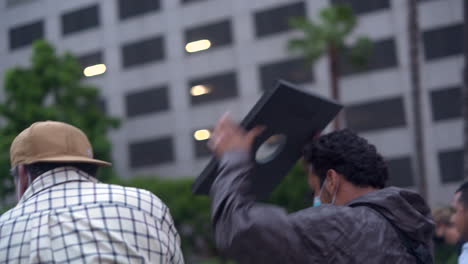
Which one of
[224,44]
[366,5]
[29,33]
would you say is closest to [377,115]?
[366,5]

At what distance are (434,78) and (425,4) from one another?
379 cm

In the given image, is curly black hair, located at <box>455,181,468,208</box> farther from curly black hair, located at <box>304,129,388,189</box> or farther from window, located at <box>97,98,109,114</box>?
window, located at <box>97,98,109,114</box>

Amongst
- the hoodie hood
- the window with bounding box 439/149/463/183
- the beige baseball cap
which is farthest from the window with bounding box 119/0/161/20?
the hoodie hood

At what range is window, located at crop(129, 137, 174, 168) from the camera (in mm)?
38094

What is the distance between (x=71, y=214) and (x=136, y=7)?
127ft

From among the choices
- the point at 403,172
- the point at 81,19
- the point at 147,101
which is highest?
the point at 81,19

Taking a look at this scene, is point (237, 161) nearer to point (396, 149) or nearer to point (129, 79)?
point (396, 149)

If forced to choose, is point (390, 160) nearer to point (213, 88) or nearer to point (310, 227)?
point (213, 88)

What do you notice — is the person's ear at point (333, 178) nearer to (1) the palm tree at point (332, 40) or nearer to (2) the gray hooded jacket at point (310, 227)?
(2) the gray hooded jacket at point (310, 227)

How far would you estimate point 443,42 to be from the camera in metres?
33.0

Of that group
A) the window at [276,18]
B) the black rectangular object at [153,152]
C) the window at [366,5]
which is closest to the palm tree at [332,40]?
the window at [366,5]

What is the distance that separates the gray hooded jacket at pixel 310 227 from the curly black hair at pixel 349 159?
0.43 feet

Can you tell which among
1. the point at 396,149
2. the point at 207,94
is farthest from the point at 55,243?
the point at 207,94

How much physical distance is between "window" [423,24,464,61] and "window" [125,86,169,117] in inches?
584
